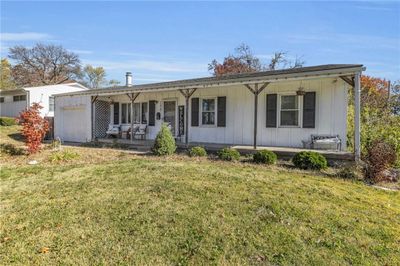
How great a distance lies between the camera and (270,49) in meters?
30.3

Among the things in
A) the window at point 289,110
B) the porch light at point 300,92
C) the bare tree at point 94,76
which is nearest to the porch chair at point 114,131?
the window at point 289,110

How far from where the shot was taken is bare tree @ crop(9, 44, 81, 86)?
134 ft

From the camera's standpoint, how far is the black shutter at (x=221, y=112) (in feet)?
39.5

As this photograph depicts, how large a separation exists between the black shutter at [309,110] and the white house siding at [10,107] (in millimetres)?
23240

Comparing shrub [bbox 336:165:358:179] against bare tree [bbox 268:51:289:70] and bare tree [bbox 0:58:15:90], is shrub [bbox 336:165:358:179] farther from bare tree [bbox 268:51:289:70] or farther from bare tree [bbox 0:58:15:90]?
bare tree [bbox 0:58:15:90]

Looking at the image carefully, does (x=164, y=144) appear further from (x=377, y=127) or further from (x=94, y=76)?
(x=94, y=76)

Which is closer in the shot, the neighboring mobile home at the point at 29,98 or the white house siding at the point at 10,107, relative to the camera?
the neighboring mobile home at the point at 29,98

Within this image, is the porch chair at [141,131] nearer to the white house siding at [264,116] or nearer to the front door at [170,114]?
the front door at [170,114]

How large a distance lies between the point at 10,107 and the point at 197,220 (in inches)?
1094

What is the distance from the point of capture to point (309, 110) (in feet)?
33.2

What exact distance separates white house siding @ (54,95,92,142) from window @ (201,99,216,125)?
22.2 feet

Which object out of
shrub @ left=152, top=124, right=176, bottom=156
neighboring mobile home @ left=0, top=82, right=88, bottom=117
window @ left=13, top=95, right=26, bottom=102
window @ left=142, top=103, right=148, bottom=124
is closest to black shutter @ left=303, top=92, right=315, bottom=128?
shrub @ left=152, top=124, right=176, bottom=156

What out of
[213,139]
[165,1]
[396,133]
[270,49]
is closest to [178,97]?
[213,139]

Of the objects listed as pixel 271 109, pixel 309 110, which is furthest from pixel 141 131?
pixel 309 110
